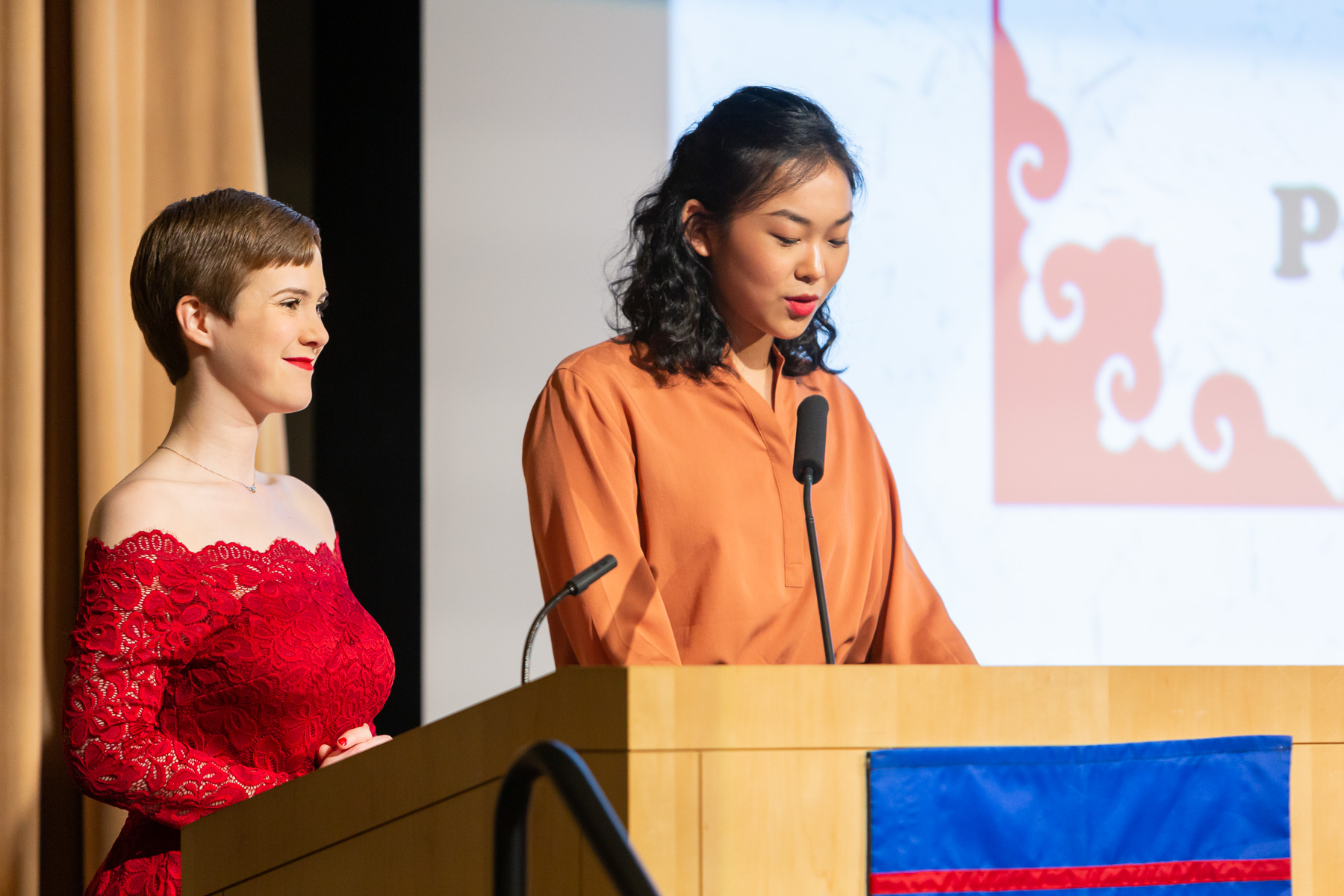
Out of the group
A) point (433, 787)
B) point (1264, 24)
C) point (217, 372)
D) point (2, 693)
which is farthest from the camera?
point (1264, 24)

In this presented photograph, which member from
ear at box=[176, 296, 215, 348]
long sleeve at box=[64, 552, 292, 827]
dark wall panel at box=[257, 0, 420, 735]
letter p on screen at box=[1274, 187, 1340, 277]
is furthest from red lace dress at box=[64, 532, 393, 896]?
letter p on screen at box=[1274, 187, 1340, 277]

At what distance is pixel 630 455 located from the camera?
64.1 inches

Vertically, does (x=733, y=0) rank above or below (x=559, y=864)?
above

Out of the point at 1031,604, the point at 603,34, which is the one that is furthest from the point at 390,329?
the point at 1031,604

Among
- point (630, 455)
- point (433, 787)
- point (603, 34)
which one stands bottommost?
point (433, 787)

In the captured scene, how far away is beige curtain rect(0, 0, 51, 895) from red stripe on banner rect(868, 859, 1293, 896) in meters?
1.83

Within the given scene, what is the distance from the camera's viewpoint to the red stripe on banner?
92cm

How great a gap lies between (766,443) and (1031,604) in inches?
49.7

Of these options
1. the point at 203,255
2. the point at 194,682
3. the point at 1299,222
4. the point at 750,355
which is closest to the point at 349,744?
the point at 194,682

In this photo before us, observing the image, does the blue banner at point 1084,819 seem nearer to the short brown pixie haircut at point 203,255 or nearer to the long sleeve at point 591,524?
the long sleeve at point 591,524

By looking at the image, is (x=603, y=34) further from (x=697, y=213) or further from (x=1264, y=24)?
(x=1264, y=24)

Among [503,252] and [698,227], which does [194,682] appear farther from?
[503,252]

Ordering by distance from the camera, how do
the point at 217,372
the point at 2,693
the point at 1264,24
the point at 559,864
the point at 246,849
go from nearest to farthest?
the point at 559,864
the point at 246,849
the point at 217,372
the point at 2,693
the point at 1264,24

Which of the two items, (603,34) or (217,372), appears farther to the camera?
(603,34)
